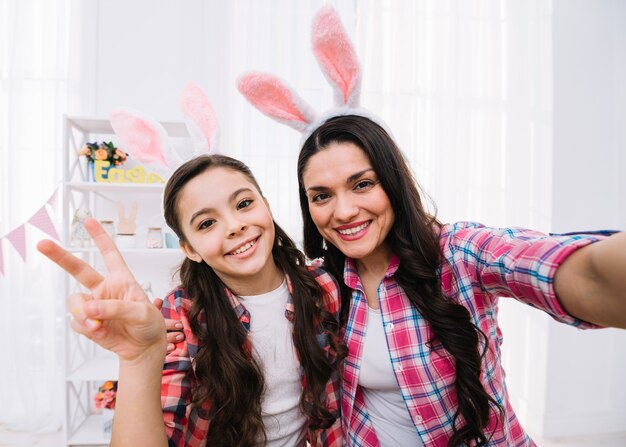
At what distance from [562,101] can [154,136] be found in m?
2.27

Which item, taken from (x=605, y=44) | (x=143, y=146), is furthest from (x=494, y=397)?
(x=605, y=44)

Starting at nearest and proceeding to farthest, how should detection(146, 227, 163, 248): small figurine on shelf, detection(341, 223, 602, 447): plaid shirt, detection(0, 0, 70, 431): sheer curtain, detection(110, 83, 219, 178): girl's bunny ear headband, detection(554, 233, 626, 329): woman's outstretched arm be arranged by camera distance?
detection(554, 233, 626, 329): woman's outstretched arm
detection(341, 223, 602, 447): plaid shirt
detection(110, 83, 219, 178): girl's bunny ear headband
detection(146, 227, 163, 248): small figurine on shelf
detection(0, 0, 70, 431): sheer curtain

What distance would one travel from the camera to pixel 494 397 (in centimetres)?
93

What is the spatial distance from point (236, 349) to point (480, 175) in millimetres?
1872

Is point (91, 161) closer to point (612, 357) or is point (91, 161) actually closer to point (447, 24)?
point (447, 24)

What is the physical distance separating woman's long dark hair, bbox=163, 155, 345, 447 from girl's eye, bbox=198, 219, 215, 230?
0.28ft

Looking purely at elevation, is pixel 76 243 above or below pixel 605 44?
below

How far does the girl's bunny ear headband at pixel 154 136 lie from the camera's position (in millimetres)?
1053

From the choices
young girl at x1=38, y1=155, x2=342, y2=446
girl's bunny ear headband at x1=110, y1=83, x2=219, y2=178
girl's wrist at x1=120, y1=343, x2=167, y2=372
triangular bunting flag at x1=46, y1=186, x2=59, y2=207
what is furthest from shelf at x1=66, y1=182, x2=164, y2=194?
girl's wrist at x1=120, y1=343, x2=167, y2=372

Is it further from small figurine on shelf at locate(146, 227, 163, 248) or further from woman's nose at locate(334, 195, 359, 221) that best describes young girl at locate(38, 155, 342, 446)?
small figurine on shelf at locate(146, 227, 163, 248)

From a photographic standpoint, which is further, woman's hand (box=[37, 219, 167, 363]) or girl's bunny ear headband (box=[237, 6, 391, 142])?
girl's bunny ear headband (box=[237, 6, 391, 142])

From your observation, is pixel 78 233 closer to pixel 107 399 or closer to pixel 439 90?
pixel 107 399

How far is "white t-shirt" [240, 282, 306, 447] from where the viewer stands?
99 cm

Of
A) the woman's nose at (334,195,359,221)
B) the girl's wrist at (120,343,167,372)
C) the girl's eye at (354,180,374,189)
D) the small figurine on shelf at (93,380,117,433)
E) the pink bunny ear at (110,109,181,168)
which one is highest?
the pink bunny ear at (110,109,181,168)
